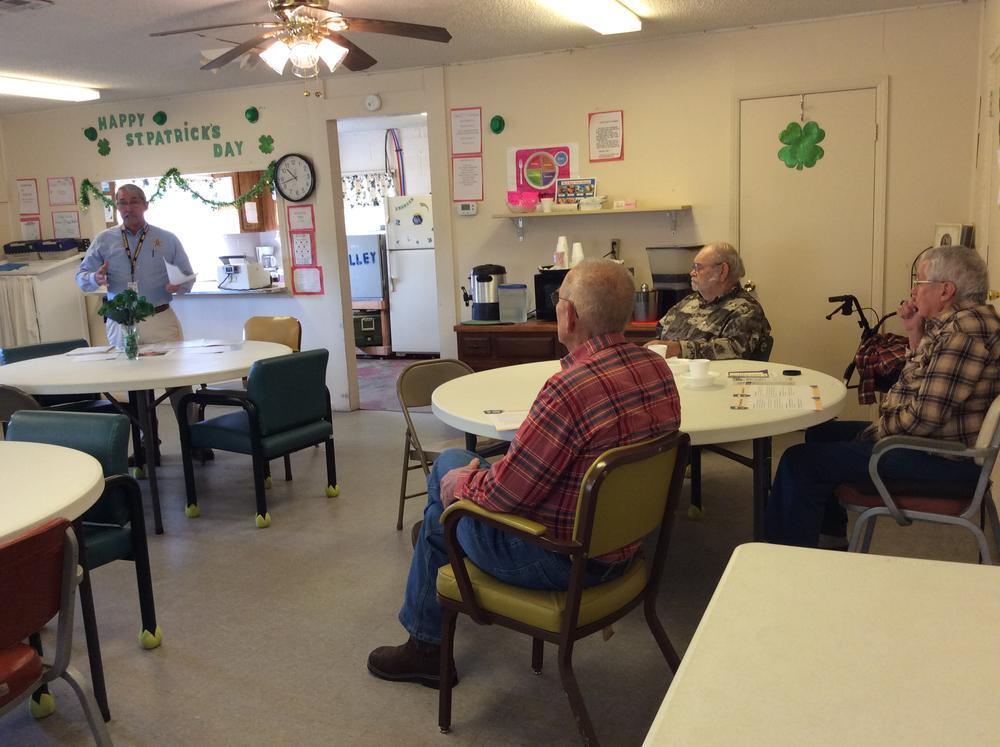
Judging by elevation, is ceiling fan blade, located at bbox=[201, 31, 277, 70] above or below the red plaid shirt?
above

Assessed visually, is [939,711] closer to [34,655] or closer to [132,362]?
[34,655]

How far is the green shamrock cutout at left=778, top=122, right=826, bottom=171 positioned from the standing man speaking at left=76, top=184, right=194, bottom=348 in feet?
12.3

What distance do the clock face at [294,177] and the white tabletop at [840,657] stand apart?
5640mm

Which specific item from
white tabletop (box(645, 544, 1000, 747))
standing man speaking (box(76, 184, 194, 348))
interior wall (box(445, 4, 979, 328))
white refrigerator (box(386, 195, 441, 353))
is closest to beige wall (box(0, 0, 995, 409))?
interior wall (box(445, 4, 979, 328))

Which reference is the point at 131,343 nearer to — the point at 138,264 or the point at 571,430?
the point at 138,264

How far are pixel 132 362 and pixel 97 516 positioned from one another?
1.85 m

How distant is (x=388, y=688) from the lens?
2484 mm

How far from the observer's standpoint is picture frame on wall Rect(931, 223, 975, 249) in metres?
4.21

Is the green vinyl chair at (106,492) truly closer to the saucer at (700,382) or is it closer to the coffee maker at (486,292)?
the saucer at (700,382)

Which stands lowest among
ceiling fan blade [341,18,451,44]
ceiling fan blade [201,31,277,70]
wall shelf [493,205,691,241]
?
wall shelf [493,205,691,241]

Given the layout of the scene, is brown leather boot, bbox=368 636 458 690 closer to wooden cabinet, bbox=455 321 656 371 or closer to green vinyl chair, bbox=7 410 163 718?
green vinyl chair, bbox=7 410 163 718

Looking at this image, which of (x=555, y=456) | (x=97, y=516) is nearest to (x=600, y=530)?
(x=555, y=456)

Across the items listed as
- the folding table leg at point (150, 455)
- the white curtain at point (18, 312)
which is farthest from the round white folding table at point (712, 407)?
the white curtain at point (18, 312)

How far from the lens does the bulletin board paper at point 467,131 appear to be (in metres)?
5.76
